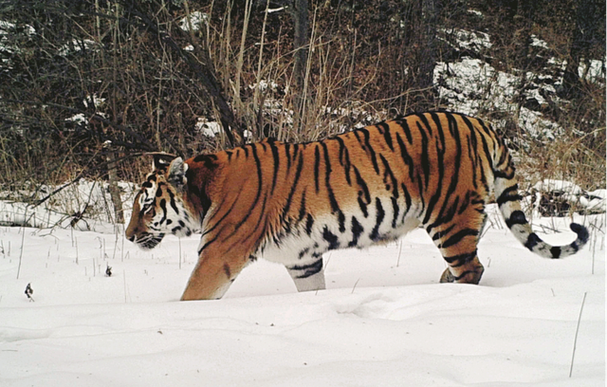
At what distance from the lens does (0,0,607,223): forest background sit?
6.69m

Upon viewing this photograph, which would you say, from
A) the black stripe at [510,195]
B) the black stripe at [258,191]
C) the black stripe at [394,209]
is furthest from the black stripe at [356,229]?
the black stripe at [510,195]

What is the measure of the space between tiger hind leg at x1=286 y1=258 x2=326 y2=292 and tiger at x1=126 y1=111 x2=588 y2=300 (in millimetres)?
81

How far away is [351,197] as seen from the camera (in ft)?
12.8

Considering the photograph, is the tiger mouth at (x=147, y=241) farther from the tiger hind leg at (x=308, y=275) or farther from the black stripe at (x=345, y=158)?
the black stripe at (x=345, y=158)

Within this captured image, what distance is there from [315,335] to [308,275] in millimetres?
1587

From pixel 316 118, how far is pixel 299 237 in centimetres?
303

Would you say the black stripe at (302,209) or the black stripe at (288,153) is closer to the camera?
the black stripe at (302,209)

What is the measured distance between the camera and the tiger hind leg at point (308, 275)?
4.12m

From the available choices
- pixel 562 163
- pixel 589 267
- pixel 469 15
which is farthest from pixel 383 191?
pixel 469 15

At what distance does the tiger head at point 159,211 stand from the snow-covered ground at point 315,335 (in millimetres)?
460

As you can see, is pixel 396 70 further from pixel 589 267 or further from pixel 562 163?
pixel 589 267

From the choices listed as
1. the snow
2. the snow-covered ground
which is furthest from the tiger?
the snow

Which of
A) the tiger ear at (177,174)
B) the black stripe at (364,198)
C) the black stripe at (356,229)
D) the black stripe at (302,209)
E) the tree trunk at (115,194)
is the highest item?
the tiger ear at (177,174)

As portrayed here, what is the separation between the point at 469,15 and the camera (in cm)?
1655
